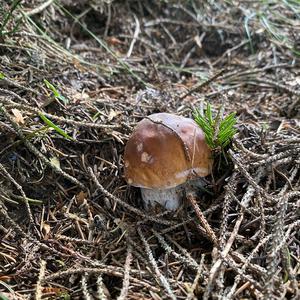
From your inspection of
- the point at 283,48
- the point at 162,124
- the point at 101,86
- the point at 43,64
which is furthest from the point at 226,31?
the point at 162,124

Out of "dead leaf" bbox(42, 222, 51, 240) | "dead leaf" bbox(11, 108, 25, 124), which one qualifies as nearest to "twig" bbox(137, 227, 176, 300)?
"dead leaf" bbox(42, 222, 51, 240)

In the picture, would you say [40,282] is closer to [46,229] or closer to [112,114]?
[46,229]

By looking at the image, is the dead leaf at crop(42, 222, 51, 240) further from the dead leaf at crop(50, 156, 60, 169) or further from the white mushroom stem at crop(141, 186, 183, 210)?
the white mushroom stem at crop(141, 186, 183, 210)

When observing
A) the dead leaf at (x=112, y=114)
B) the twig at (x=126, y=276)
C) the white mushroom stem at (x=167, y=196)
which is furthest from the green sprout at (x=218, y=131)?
the twig at (x=126, y=276)

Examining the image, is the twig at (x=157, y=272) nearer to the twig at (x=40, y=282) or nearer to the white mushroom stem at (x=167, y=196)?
the white mushroom stem at (x=167, y=196)

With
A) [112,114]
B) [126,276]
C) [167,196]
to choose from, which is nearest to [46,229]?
[126,276]
